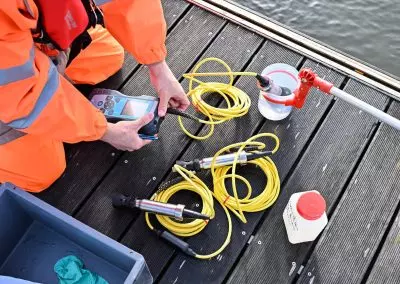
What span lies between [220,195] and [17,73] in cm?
88

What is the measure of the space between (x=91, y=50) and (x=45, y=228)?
74cm

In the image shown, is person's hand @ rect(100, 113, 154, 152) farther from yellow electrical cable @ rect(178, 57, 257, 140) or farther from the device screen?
yellow electrical cable @ rect(178, 57, 257, 140)

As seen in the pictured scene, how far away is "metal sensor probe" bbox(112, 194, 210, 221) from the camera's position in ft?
6.13

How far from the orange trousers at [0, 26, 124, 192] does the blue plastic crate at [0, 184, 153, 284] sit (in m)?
0.11

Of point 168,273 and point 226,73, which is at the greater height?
point 226,73

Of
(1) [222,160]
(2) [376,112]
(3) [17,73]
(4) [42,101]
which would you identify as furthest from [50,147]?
(2) [376,112]

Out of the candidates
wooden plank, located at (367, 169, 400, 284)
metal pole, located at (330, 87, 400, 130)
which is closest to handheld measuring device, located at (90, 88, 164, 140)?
metal pole, located at (330, 87, 400, 130)

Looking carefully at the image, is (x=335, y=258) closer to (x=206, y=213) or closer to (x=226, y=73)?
(x=206, y=213)

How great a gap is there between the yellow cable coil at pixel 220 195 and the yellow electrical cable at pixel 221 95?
15 cm

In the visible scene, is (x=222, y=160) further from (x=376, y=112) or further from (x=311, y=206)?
(x=376, y=112)

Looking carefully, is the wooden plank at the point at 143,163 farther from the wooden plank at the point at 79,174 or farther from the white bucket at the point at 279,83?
the white bucket at the point at 279,83

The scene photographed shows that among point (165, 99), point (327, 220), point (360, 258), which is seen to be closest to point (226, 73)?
point (165, 99)

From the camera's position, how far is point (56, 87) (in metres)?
1.60

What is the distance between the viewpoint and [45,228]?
1.96m
